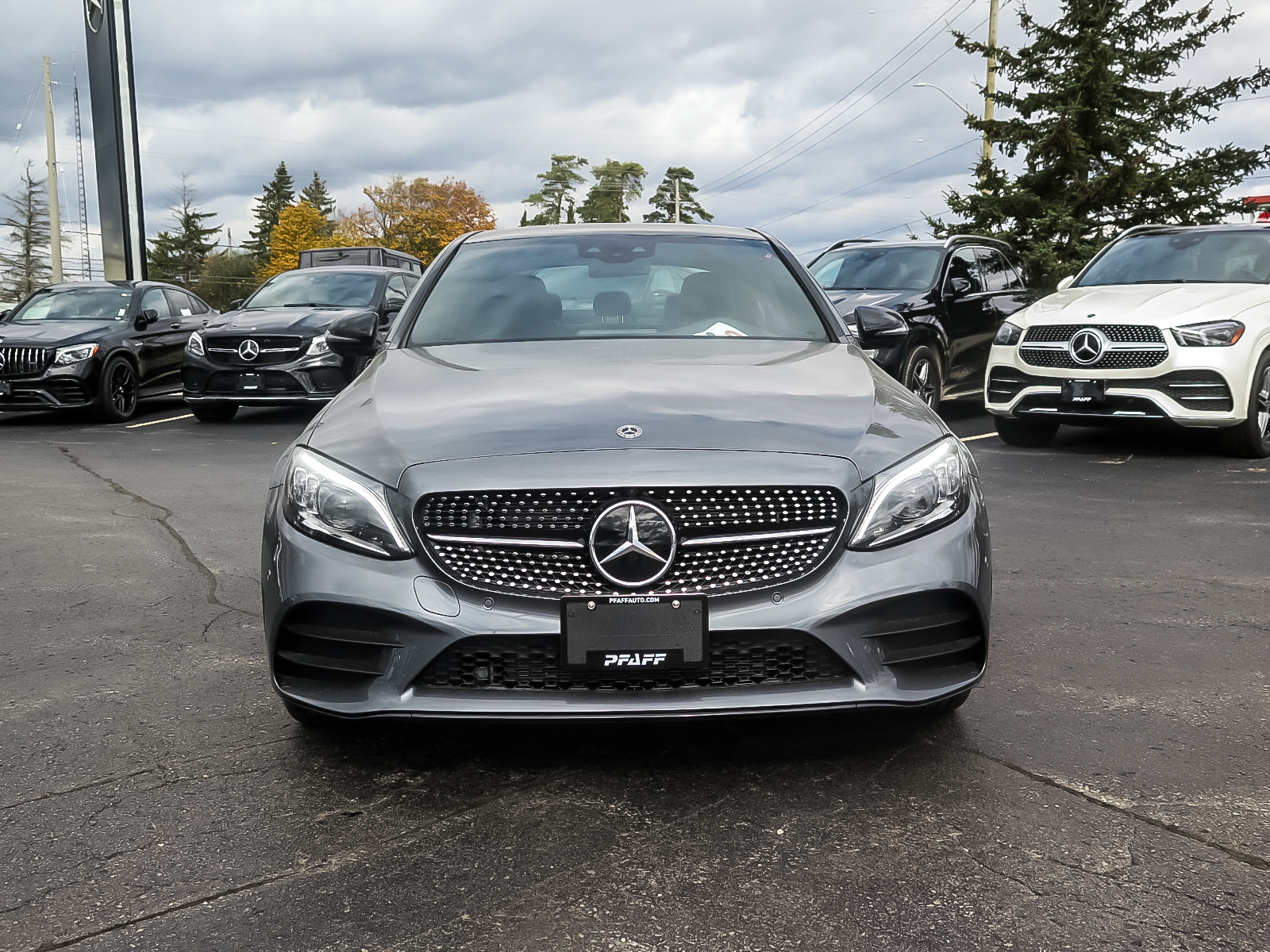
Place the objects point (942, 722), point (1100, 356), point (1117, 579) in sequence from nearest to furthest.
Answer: point (942, 722) → point (1117, 579) → point (1100, 356)

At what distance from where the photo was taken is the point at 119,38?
23875 millimetres

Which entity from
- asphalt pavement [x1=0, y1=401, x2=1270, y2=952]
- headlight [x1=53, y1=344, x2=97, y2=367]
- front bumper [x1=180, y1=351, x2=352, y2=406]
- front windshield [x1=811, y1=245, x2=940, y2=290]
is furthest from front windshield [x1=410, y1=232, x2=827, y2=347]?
headlight [x1=53, y1=344, x2=97, y2=367]

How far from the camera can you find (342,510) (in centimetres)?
301

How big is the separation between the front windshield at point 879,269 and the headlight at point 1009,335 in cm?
191

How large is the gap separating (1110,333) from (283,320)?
7.87m

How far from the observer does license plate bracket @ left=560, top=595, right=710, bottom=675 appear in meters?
2.80

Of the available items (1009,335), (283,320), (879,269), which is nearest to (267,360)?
(283,320)

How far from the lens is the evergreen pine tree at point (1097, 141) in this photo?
1961 cm

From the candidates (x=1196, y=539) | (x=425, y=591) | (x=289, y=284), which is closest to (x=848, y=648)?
(x=425, y=591)

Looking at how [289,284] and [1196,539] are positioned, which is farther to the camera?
[289,284]

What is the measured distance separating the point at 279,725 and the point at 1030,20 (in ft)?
66.8

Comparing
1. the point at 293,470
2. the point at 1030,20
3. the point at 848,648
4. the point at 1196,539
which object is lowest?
the point at 1196,539

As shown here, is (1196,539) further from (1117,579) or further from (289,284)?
(289,284)

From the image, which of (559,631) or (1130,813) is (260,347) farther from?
(1130,813)
